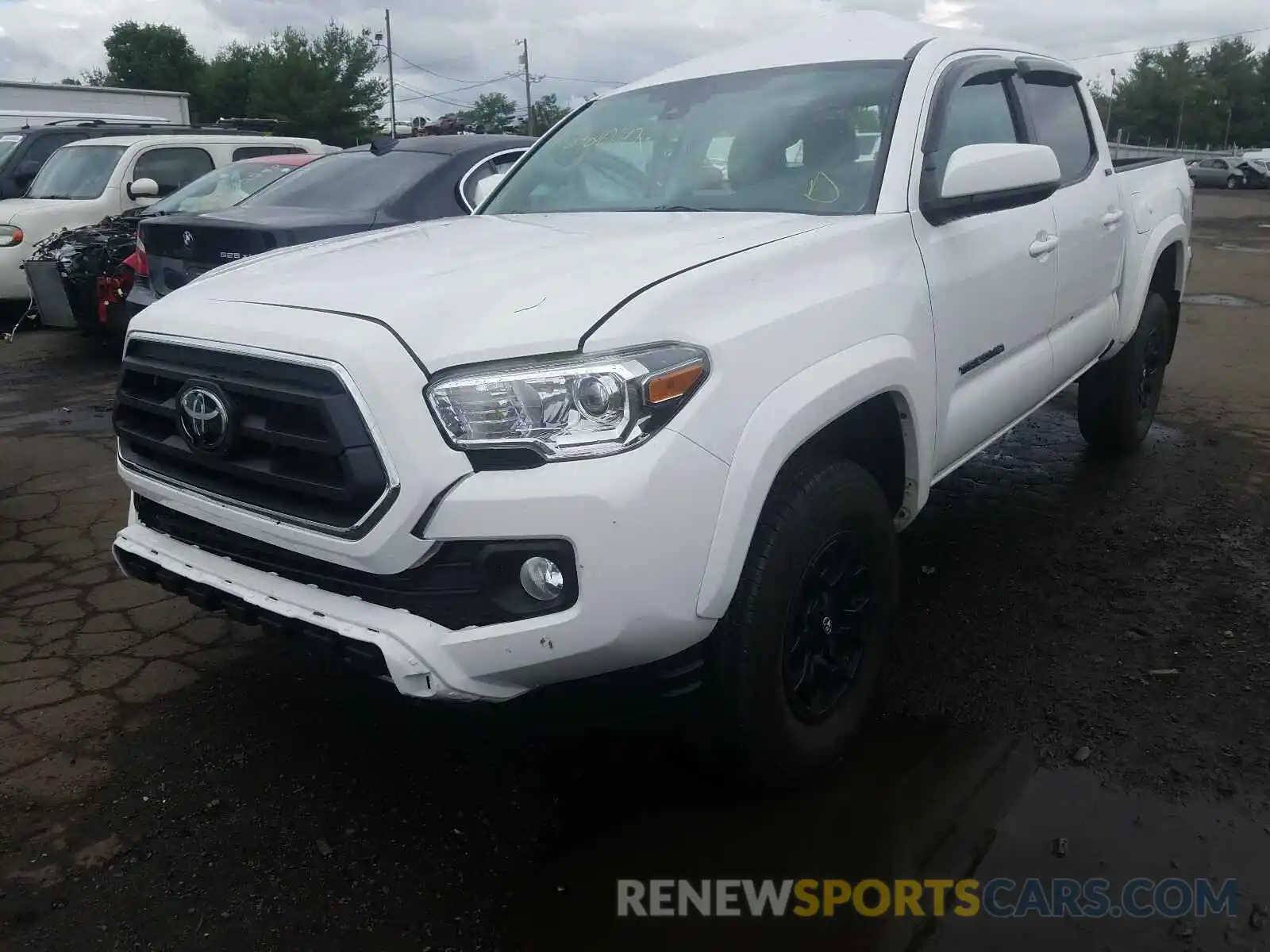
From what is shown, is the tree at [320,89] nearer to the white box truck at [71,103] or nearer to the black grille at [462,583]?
the white box truck at [71,103]

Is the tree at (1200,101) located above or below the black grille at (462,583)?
above

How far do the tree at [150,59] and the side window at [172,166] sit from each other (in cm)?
6477

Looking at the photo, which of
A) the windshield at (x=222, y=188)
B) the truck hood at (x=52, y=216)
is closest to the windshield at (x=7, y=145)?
the truck hood at (x=52, y=216)

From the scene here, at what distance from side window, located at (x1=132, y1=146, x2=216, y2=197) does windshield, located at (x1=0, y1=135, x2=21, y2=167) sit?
8.21 ft

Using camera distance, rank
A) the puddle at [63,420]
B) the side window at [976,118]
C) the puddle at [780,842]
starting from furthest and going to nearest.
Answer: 1. the puddle at [63,420]
2. the side window at [976,118]
3. the puddle at [780,842]

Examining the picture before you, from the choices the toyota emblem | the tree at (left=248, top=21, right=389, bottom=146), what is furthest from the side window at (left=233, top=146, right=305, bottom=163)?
the tree at (left=248, top=21, right=389, bottom=146)

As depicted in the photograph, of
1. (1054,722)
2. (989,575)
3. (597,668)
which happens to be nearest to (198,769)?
(597,668)

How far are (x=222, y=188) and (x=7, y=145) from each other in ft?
17.6

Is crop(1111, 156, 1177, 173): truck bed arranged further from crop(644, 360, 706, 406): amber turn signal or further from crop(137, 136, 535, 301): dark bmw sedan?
crop(644, 360, 706, 406): amber turn signal

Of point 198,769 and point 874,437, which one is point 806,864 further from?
point 198,769

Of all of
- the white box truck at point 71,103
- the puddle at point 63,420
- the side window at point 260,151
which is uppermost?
the white box truck at point 71,103

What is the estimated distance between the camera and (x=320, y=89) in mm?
52688

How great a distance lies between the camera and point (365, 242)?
9.87ft

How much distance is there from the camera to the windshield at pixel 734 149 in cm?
305
